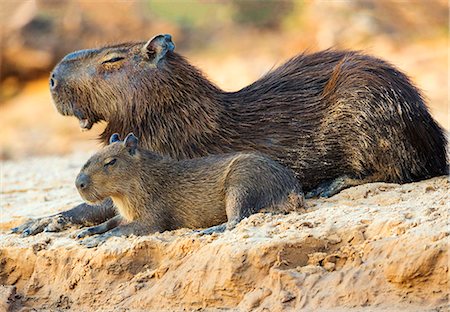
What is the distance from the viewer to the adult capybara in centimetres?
705

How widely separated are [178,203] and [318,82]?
179cm

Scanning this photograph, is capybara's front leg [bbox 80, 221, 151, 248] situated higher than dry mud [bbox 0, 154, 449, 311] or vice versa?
capybara's front leg [bbox 80, 221, 151, 248]

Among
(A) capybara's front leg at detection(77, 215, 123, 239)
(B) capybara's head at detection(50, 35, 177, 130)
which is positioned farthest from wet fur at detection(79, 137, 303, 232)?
(B) capybara's head at detection(50, 35, 177, 130)

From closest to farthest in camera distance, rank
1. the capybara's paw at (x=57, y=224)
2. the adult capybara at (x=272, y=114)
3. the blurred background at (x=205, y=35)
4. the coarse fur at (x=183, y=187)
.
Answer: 1. the coarse fur at (x=183, y=187)
2. the capybara's paw at (x=57, y=224)
3. the adult capybara at (x=272, y=114)
4. the blurred background at (x=205, y=35)

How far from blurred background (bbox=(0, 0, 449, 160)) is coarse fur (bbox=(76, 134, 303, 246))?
10.0 meters

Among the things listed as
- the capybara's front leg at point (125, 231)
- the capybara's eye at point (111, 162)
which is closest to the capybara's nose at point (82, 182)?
the capybara's eye at point (111, 162)

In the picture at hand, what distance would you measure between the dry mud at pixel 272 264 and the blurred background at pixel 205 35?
1016 centimetres

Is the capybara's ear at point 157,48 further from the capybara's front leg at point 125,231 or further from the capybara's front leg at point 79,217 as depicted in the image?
the capybara's front leg at point 125,231

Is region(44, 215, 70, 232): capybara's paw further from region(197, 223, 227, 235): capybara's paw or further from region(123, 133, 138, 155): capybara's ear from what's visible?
region(197, 223, 227, 235): capybara's paw

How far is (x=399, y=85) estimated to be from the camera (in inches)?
281

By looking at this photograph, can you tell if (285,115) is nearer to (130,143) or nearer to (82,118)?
(130,143)

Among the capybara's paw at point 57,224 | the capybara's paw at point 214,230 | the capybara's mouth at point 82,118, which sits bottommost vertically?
the capybara's paw at point 214,230

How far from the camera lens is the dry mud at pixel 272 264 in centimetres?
492

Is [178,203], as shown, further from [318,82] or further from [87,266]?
[318,82]
